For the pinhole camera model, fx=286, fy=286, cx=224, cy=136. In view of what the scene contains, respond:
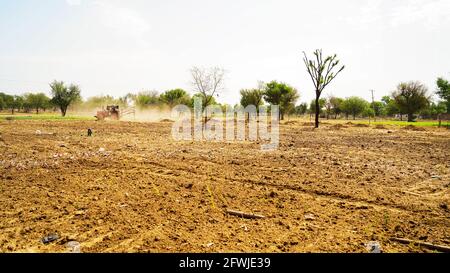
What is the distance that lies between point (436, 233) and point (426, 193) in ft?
7.78

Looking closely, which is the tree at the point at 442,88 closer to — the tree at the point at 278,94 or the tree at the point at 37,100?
the tree at the point at 278,94

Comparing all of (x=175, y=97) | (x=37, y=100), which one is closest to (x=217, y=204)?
(x=175, y=97)

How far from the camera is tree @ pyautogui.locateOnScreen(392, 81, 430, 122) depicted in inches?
2293

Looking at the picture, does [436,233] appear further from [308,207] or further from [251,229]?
[251,229]

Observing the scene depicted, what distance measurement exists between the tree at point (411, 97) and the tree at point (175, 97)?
4618cm

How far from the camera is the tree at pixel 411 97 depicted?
2293 inches

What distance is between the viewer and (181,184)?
6648 millimetres

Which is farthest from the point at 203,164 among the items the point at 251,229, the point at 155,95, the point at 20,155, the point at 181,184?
the point at 155,95

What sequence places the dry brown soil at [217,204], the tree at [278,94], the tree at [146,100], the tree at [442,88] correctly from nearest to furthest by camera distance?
the dry brown soil at [217,204] → the tree at [442,88] → the tree at [278,94] → the tree at [146,100]

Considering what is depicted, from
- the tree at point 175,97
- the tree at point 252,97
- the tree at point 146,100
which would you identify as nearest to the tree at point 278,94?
the tree at point 252,97

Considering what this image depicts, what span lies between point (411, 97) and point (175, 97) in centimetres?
5108

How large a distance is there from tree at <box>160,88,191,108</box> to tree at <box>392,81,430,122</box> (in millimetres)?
46183

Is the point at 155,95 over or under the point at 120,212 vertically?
over
